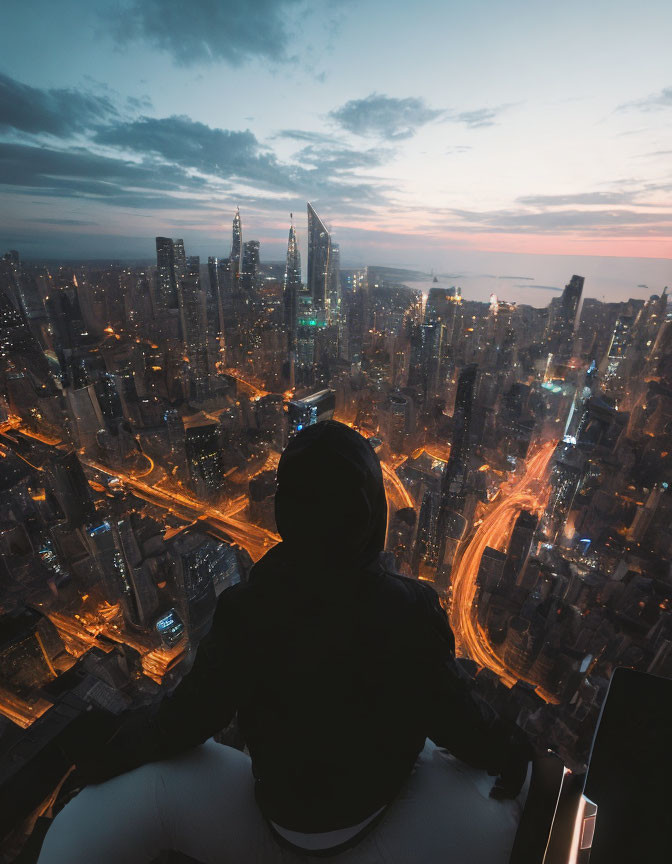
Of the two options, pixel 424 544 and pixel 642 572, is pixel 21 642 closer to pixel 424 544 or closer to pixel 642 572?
pixel 424 544

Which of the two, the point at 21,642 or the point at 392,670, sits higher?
the point at 392,670

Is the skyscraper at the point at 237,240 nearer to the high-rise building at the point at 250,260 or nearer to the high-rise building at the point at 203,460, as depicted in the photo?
the high-rise building at the point at 250,260

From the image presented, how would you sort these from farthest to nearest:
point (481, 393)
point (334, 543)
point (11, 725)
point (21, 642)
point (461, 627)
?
1. point (481, 393)
2. point (461, 627)
3. point (21, 642)
4. point (11, 725)
5. point (334, 543)

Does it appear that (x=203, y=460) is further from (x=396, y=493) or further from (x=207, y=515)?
(x=396, y=493)

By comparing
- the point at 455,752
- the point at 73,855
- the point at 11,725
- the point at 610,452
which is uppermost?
the point at 455,752

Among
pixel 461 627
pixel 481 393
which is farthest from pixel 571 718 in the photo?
pixel 481 393

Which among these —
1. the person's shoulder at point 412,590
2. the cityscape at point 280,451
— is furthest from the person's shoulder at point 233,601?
the cityscape at point 280,451

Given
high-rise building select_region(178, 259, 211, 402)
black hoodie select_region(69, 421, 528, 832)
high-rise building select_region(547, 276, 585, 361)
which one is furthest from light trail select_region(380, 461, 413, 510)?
high-rise building select_region(547, 276, 585, 361)
